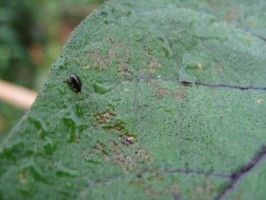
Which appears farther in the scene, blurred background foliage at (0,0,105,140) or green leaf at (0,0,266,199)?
blurred background foliage at (0,0,105,140)

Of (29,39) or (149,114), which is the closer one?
(149,114)

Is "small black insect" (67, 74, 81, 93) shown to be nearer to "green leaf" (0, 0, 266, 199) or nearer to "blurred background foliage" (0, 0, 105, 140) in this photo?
"green leaf" (0, 0, 266, 199)

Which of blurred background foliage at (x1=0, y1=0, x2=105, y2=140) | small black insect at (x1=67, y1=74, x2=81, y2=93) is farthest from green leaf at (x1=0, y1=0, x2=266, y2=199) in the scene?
blurred background foliage at (x1=0, y1=0, x2=105, y2=140)

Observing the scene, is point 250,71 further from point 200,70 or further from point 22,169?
point 22,169

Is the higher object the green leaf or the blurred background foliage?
the blurred background foliage

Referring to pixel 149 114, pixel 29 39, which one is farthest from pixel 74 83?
pixel 29 39

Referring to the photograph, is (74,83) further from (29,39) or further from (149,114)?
(29,39)

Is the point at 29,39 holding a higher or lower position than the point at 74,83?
higher
